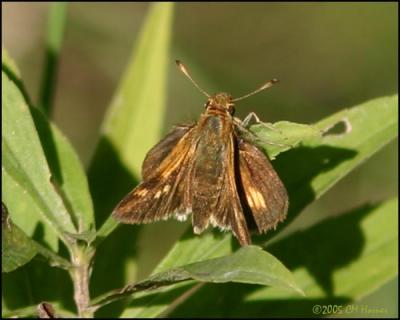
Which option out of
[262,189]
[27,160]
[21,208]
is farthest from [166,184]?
[21,208]

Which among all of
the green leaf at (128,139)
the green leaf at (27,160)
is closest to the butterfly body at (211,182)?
the green leaf at (27,160)

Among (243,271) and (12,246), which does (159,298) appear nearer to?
(12,246)

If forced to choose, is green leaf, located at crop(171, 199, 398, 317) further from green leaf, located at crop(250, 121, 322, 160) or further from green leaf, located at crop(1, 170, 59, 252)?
green leaf, located at crop(250, 121, 322, 160)

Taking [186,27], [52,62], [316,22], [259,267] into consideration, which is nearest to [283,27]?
[316,22]

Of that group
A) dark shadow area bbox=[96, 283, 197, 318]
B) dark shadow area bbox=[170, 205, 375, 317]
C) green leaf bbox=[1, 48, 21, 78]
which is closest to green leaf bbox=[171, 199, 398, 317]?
dark shadow area bbox=[170, 205, 375, 317]

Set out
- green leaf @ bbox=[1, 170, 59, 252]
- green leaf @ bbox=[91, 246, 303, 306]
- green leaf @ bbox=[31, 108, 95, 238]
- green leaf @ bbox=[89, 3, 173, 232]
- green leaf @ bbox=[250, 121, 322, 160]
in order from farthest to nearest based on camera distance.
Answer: green leaf @ bbox=[89, 3, 173, 232] → green leaf @ bbox=[1, 170, 59, 252] → green leaf @ bbox=[31, 108, 95, 238] → green leaf @ bbox=[250, 121, 322, 160] → green leaf @ bbox=[91, 246, 303, 306]

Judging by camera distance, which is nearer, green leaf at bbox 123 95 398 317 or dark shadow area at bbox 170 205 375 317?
green leaf at bbox 123 95 398 317

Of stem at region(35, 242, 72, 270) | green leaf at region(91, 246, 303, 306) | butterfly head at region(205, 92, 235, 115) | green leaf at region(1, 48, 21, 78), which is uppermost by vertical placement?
green leaf at region(1, 48, 21, 78)
